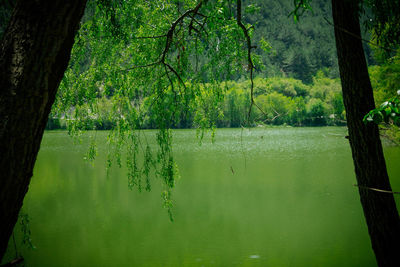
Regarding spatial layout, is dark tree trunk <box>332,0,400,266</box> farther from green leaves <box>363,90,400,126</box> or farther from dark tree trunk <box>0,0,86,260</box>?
dark tree trunk <box>0,0,86,260</box>

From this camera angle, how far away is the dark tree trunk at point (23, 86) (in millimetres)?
972

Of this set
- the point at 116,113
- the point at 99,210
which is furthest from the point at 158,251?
the point at 99,210

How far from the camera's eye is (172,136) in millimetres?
5324

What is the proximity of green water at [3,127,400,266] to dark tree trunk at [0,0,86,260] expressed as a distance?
141 inches

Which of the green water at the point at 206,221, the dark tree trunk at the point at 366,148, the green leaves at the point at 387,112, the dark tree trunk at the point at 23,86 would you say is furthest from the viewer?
the green water at the point at 206,221

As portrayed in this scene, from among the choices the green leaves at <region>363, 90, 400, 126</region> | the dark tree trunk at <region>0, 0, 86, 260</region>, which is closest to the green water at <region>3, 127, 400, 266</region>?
the green leaves at <region>363, 90, 400, 126</region>

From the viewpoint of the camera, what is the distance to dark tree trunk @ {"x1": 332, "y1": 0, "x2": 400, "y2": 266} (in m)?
2.07

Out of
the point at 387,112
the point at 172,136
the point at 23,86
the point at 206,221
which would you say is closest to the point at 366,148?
the point at 387,112

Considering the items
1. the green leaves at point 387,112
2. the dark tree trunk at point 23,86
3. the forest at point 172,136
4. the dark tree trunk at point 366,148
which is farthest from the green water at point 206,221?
the dark tree trunk at point 23,86

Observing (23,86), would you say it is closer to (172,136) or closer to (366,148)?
(366,148)

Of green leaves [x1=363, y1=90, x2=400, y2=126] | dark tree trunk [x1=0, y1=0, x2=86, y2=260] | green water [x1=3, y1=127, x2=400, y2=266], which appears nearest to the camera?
dark tree trunk [x1=0, y1=0, x2=86, y2=260]

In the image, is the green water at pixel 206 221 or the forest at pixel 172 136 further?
the green water at pixel 206 221

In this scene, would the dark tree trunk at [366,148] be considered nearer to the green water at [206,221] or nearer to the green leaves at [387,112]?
the green leaves at [387,112]

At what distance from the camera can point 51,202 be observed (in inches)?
285
